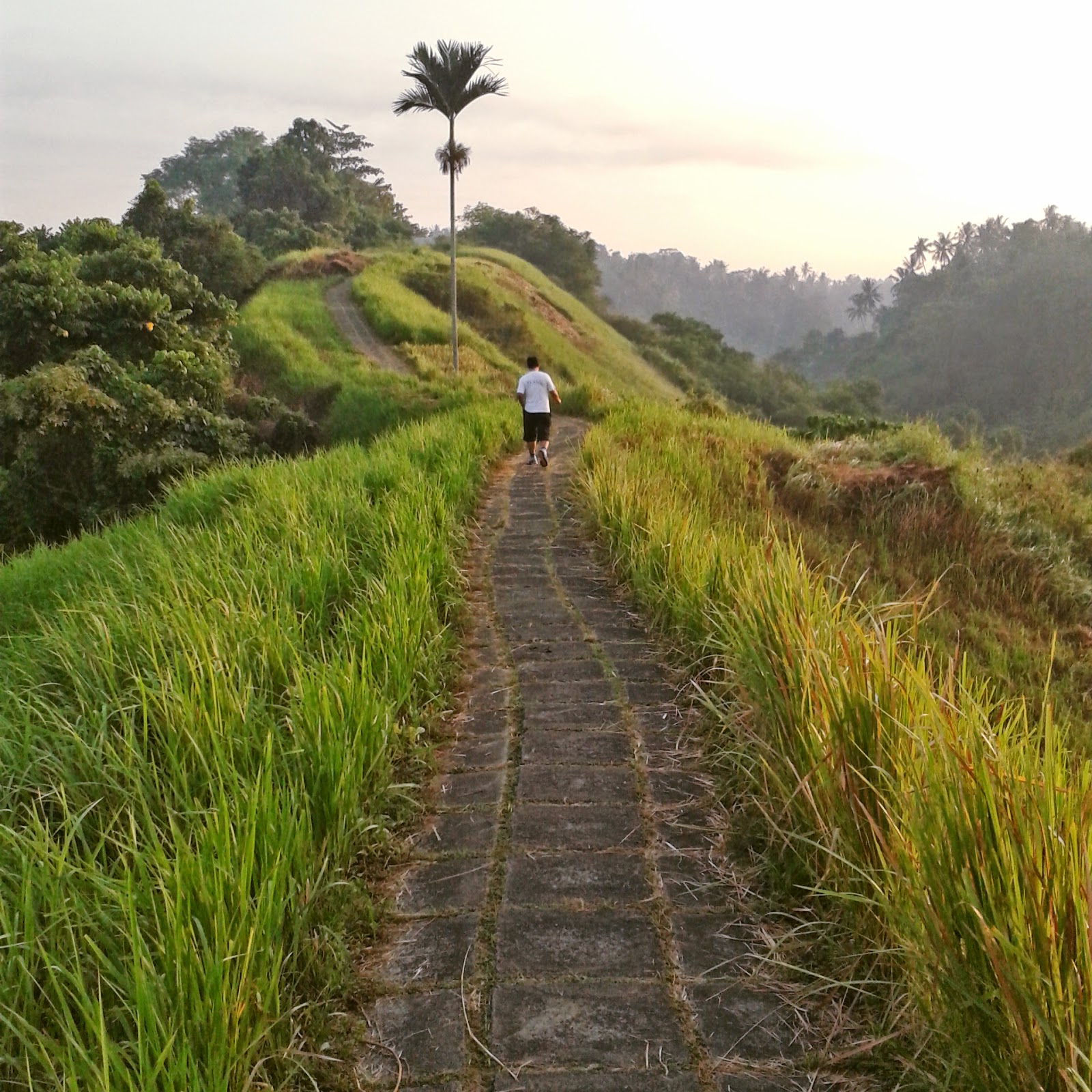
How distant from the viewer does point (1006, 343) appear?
6444 cm

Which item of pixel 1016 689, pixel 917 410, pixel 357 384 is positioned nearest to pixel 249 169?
pixel 357 384

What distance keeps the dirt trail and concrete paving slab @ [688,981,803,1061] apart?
2097 cm

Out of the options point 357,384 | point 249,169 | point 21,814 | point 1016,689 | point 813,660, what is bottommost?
point 1016,689

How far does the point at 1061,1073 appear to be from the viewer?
1406 millimetres

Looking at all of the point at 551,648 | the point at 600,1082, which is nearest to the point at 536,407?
the point at 551,648

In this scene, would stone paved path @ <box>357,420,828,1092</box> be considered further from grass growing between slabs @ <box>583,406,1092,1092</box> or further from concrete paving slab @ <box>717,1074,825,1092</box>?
grass growing between slabs @ <box>583,406,1092,1092</box>

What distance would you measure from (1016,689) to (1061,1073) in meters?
5.13

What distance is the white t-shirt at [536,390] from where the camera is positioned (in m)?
10.1

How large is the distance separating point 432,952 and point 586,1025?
46 centimetres

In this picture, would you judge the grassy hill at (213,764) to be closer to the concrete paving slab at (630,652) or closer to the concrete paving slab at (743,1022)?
the concrete paving slab at (630,652)

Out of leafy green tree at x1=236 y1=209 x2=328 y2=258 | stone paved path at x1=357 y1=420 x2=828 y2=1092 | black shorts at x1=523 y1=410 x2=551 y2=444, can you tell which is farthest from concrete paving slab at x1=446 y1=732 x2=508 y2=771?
leafy green tree at x1=236 y1=209 x2=328 y2=258

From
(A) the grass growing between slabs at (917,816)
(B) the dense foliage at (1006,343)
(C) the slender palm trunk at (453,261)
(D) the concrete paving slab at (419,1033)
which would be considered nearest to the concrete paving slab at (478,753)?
(A) the grass growing between slabs at (917,816)

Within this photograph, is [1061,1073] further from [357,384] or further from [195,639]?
[357,384]

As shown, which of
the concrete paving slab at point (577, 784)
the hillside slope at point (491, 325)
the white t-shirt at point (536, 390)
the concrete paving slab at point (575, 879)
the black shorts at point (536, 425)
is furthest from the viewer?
the hillside slope at point (491, 325)
